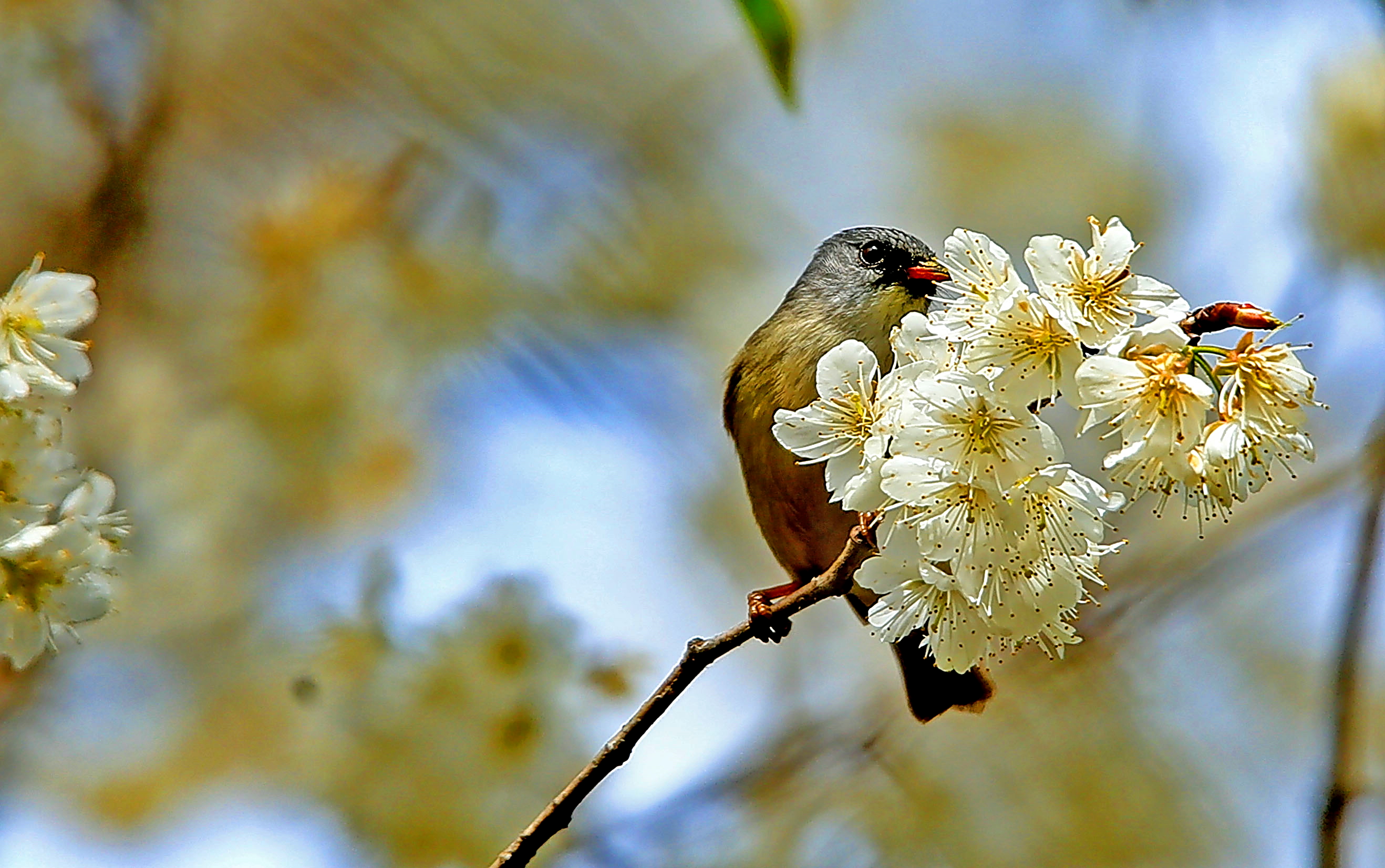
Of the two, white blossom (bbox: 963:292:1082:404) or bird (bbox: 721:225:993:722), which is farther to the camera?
bird (bbox: 721:225:993:722)

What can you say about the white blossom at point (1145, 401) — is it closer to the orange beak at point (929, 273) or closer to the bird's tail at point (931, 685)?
the bird's tail at point (931, 685)

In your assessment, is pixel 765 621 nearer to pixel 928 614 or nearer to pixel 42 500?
pixel 928 614

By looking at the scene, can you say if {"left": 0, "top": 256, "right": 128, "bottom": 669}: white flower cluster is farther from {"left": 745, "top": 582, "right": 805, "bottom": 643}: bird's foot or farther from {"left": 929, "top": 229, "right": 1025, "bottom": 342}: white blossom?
{"left": 929, "top": 229, "right": 1025, "bottom": 342}: white blossom

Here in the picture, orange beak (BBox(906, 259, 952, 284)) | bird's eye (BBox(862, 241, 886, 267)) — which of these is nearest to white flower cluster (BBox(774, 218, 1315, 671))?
orange beak (BBox(906, 259, 952, 284))

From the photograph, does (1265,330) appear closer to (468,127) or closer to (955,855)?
(955,855)

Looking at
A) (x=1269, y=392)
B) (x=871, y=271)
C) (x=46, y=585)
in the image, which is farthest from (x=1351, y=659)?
(x=46, y=585)

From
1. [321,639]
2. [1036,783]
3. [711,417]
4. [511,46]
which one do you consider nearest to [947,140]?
[711,417]

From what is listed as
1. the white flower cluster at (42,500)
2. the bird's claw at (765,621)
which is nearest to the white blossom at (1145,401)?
the bird's claw at (765,621)
